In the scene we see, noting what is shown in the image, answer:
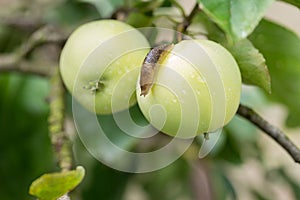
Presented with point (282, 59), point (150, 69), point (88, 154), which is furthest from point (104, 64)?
point (88, 154)

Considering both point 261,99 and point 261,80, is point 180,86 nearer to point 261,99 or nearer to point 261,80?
point 261,80

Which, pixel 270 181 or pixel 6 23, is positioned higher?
pixel 6 23

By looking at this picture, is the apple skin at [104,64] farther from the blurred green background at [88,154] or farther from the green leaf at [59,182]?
the blurred green background at [88,154]

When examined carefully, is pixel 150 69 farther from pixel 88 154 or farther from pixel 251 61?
pixel 88 154

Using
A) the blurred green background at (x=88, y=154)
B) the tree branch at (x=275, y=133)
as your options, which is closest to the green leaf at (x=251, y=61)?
the tree branch at (x=275, y=133)

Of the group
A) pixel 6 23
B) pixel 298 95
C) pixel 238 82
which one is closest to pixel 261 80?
pixel 238 82

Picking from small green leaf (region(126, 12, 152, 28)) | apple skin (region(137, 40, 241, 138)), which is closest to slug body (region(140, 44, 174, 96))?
apple skin (region(137, 40, 241, 138))

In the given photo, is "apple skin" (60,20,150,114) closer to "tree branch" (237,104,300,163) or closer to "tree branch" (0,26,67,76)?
"tree branch" (237,104,300,163)

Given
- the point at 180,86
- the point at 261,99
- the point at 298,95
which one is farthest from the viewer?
the point at 261,99
